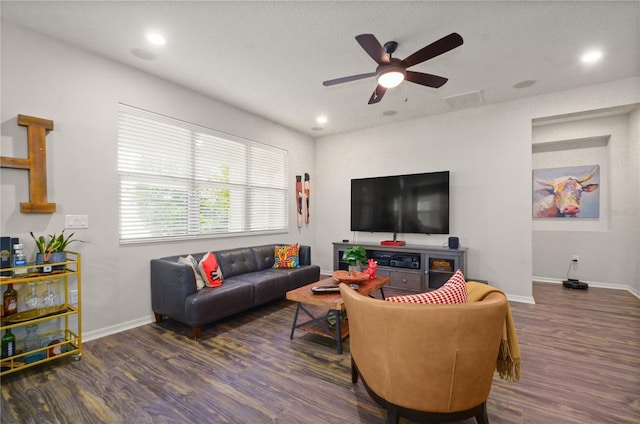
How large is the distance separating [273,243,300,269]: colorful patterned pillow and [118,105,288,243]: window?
0.65 meters

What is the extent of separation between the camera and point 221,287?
10.5ft

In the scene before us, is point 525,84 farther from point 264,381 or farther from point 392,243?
point 264,381

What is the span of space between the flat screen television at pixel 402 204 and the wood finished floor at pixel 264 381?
1.98 m

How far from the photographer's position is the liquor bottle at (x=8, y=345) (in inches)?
86.5

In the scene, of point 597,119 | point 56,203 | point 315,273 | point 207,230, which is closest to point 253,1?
point 56,203

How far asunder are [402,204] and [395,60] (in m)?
2.70

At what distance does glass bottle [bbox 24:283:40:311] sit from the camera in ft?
7.82

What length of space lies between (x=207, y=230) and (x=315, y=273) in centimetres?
172

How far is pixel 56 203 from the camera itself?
2.64 metres

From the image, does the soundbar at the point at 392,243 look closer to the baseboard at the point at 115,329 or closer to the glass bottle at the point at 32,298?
the baseboard at the point at 115,329

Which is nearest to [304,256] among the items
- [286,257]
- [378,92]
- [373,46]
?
[286,257]

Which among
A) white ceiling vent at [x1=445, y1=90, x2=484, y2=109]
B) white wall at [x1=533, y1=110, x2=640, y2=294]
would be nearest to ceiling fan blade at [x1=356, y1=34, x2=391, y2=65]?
white ceiling vent at [x1=445, y1=90, x2=484, y2=109]

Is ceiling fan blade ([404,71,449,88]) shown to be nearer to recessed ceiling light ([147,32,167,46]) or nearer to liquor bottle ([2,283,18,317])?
recessed ceiling light ([147,32,167,46])

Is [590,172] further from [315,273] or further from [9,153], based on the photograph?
[9,153]
